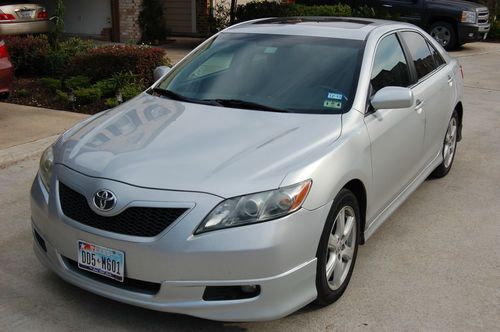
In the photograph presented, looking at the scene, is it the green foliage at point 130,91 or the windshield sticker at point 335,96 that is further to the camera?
the green foliage at point 130,91

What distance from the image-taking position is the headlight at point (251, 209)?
298 centimetres

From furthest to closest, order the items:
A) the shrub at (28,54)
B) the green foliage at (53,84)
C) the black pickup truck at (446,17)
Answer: the black pickup truck at (446,17), the shrub at (28,54), the green foliage at (53,84)

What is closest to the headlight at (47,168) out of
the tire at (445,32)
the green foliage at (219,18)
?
the green foliage at (219,18)

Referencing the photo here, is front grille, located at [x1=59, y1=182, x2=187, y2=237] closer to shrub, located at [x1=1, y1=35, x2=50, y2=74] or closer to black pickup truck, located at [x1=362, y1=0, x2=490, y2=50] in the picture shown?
shrub, located at [x1=1, y1=35, x2=50, y2=74]

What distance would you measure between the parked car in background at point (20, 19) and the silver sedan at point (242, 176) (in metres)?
8.85

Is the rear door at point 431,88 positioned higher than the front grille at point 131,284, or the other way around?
the rear door at point 431,88

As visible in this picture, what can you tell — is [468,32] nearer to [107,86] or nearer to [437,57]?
[107,86]

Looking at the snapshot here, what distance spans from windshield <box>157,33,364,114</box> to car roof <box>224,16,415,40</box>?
0.25 feet

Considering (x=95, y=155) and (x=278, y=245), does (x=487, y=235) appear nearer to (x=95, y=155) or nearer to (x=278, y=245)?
(x=278, y=245)

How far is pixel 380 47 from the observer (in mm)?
4520

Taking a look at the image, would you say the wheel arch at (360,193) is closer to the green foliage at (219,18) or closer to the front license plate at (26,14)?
the front license plate at (26,14)

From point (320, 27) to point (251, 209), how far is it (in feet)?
7.05

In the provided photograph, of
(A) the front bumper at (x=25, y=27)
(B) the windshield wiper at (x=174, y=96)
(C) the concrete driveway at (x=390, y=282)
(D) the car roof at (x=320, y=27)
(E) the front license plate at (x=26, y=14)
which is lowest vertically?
(C) the concrete driveway at (x=390, y=282)

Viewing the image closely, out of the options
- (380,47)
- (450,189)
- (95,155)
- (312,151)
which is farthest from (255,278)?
(450,189)
